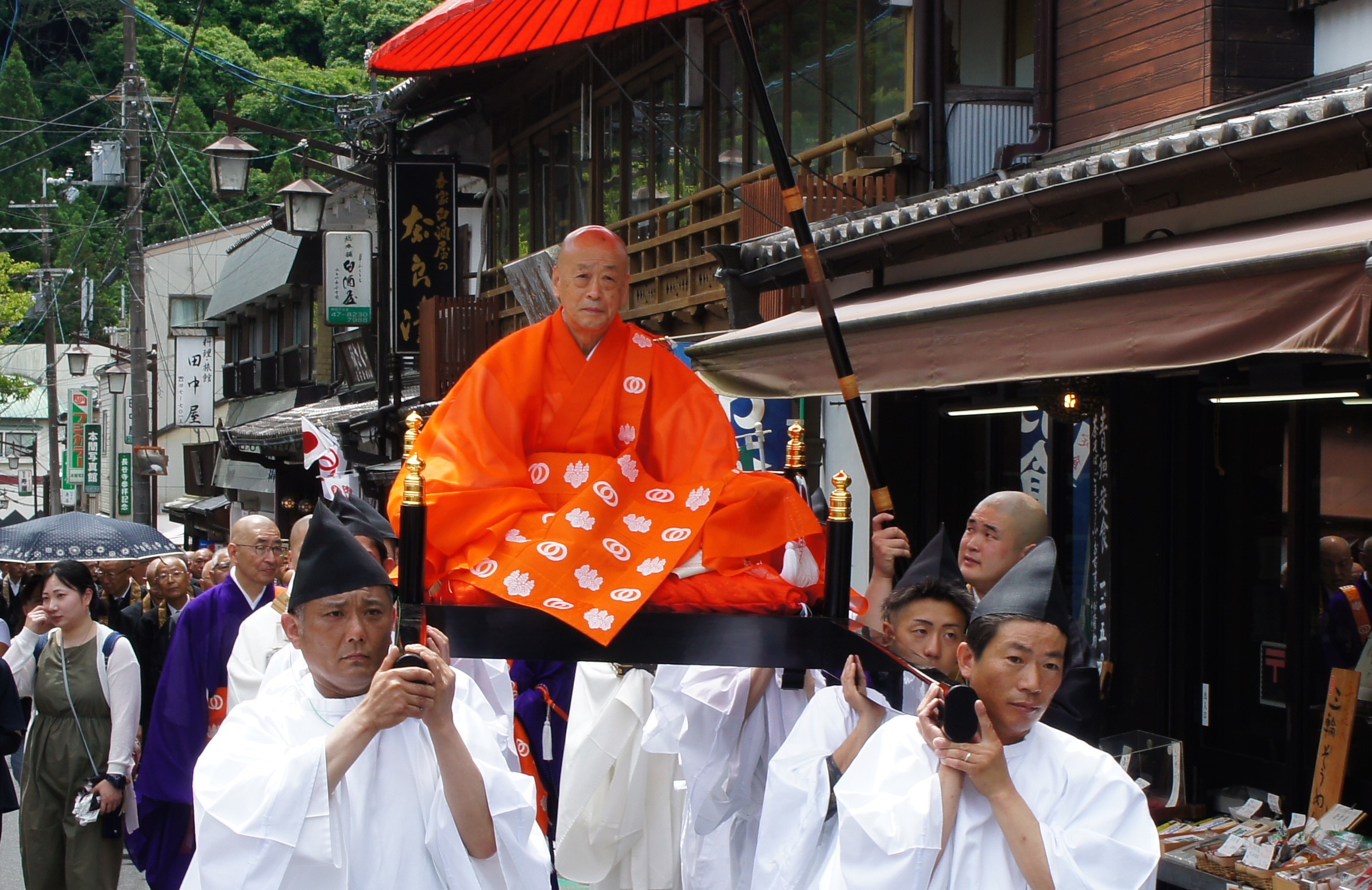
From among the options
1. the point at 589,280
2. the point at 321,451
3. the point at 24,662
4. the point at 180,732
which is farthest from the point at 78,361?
the point at 589,280

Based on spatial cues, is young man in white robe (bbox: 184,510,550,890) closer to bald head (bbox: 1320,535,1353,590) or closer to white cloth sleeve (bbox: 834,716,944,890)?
white cloth sleeve (bbox: 834,716,944,890)

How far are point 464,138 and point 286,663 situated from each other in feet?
55.5

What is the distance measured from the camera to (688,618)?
399 cm

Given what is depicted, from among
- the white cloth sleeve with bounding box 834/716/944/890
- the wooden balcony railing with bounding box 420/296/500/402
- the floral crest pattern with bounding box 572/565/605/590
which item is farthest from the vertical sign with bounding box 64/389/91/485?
the white cloth sleeve with bounding box 834/716/944/890

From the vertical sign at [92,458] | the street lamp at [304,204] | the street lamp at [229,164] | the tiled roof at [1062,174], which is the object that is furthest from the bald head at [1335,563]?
the vertical sign at [92,458]

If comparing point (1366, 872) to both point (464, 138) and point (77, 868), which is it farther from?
point (464, 138)

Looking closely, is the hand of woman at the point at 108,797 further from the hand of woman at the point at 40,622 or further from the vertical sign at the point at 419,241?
the vertical sign at the point at 419,241

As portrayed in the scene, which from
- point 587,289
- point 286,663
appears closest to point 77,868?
point 286,663

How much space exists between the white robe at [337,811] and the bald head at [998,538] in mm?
1881

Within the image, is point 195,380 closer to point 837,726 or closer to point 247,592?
point 247,592

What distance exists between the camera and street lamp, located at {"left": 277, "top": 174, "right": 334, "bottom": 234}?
19172 millimetres

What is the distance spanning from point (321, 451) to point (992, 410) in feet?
22.5

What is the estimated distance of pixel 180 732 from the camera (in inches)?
264

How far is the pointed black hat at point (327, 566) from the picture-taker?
342 centimetres
